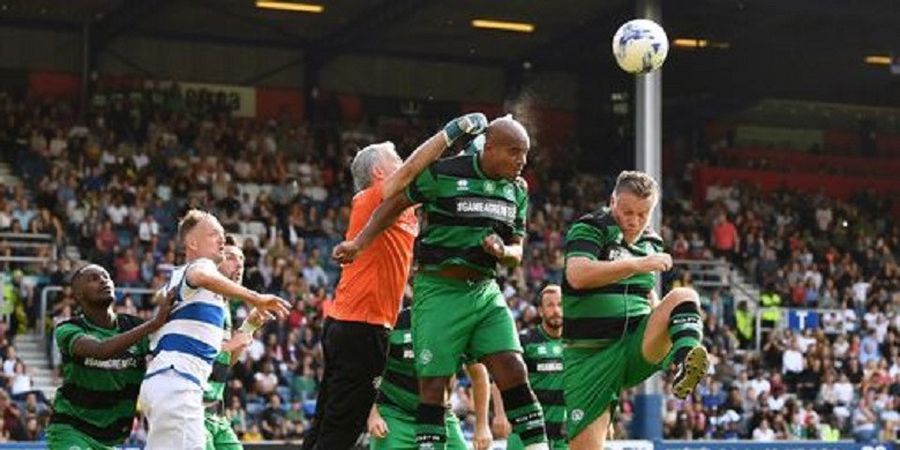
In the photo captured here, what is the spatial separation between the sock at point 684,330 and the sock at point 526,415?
0.93 m

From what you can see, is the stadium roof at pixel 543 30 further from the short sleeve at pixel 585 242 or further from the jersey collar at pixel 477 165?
the jersey collar at pixel 477 165

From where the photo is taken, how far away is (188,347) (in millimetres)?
11297

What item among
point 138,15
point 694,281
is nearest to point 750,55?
point 694,281

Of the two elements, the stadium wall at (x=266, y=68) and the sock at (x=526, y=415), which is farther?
the stadium wall at (x=266, y=68)

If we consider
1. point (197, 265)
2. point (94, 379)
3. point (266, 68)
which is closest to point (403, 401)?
point (94, 379)

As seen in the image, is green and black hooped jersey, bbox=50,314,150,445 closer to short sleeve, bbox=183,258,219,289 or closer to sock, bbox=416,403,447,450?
short sleeve, bbox=183,258,219,289

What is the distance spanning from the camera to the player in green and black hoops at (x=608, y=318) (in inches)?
464

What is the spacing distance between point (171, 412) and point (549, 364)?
469 centimetres

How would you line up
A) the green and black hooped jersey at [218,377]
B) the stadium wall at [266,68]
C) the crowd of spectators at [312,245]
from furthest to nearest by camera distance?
the stadium wall at [266,68]
the crowd of spectators at [312,245]
the green and black hooped jersey at [218,377]

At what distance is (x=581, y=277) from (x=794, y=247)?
29.6 metres

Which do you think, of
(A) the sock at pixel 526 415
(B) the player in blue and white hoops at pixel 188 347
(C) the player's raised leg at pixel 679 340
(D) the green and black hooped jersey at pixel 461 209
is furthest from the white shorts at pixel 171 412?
(C) the player's raised leg at pixel 679 340

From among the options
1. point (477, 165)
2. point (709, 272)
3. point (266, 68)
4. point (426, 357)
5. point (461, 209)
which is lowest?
point (709, 272)

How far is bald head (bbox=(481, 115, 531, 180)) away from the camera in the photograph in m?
11.0

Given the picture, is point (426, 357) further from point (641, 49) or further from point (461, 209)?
point (641, 49)
